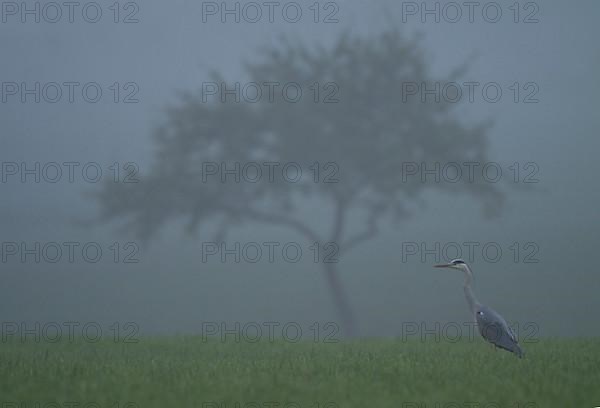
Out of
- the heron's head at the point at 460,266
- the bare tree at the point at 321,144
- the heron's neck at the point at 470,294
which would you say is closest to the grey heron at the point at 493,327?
the heron's neck at the point at 470,294

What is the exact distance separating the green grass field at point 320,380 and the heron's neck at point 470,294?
3.34ft

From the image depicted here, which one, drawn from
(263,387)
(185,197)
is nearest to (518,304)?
(185,197)

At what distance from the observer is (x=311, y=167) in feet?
95.3

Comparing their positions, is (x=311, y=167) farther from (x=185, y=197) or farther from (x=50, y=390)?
(x=50, y=390)

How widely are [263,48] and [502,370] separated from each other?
72.5 feet

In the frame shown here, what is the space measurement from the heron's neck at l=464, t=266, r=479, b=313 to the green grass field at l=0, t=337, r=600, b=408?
1018mm

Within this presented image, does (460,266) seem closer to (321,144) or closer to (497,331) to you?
(497,331)

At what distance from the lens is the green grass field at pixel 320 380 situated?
347 inches

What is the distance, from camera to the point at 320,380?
34.8 feet

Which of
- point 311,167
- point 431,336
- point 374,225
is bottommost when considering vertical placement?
point 431,336

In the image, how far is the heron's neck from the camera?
15.3 meters

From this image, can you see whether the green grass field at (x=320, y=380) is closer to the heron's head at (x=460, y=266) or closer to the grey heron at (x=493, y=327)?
the grey heron at (x=493, y=327)

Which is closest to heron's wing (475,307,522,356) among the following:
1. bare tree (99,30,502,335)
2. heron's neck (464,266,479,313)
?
heron's neck (464,266,479,313)

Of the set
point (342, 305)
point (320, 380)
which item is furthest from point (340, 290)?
point (320, 380)
